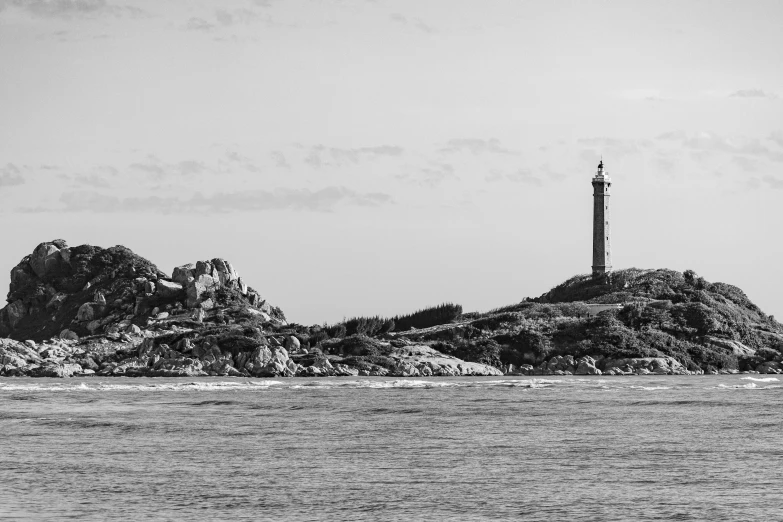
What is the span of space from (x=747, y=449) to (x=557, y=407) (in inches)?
696

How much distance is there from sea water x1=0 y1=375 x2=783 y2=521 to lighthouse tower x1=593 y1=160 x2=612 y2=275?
72.4 metres

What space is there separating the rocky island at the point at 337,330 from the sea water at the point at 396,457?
107 ft

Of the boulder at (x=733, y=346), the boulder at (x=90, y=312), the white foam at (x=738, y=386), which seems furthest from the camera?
the boulder at (x=90, y=312)

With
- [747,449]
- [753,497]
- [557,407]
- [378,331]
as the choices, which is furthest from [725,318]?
[753,497]

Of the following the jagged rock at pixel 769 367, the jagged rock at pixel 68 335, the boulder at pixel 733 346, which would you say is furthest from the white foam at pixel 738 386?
the jagged rock at pixel 68 335

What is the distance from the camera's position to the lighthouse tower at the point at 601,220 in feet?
440

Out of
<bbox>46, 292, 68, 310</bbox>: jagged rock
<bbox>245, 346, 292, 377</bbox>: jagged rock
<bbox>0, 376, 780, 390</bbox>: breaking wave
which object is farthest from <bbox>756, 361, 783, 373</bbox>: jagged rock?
<bbox>46, 292, 68, 310</bbox>: jagged rock

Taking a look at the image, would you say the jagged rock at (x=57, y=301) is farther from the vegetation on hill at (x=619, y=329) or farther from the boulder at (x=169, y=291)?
the vegetation on hill at (x=619, y=329)

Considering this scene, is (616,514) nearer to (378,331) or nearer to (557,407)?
(557,407)

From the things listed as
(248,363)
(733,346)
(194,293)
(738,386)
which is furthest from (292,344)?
(738,386)

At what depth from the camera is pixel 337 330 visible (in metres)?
114

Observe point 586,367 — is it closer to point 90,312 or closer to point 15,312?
point 90,312

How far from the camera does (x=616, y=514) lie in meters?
24.6

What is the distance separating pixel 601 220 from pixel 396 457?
103 meters
